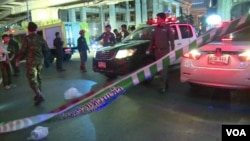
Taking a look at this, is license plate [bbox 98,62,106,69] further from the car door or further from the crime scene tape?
the crime scene tape

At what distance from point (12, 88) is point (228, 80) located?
21.5 ft

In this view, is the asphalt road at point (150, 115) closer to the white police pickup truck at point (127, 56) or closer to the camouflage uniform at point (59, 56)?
the white police pickup truck at point (127, 56)

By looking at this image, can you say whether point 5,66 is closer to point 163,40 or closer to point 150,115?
point 163,40

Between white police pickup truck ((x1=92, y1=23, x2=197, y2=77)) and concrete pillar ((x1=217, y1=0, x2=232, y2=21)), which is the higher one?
concrete pillar ((x1=217, y1=0, x2=232, y2=21))

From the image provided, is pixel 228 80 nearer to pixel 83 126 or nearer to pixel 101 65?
pixel 83 126

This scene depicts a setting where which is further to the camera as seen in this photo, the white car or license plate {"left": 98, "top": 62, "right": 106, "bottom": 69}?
license plate {"left": 98, "top": 62, "right": 106, "bottom": 69}

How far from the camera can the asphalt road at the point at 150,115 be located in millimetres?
4652

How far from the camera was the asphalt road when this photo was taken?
183 inches

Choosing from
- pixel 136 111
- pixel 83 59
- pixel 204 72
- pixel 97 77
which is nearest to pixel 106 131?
pixel 136 111

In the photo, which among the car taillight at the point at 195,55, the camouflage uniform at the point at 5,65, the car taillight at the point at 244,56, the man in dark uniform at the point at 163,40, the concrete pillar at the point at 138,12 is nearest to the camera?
the car taillight at the point at 244,56

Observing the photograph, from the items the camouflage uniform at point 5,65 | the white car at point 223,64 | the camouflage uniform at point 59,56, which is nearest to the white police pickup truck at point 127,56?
the white car at point 223,64

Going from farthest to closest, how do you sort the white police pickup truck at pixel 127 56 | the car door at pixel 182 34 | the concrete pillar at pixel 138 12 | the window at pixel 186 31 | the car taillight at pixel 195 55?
the concrete pillar at pixel 138 12
the window at pixel 186 31
the car door at pixel 182 34
the white police pickup truck at pixel 127 56
the car taillight at pixel 195 55

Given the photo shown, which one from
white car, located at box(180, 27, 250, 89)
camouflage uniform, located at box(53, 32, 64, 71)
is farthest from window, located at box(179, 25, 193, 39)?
camouflage uniform, located at box(53, 32, 64, 71)

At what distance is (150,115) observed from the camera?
5594 millimetres
